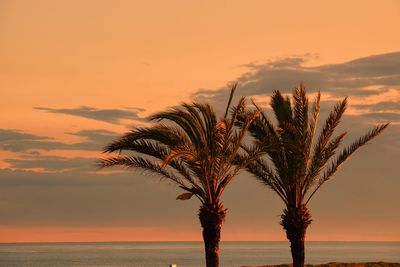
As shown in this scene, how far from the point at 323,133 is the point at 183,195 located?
817cm

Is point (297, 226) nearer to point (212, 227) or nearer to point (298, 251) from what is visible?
point (298, 251)

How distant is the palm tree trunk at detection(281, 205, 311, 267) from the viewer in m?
41.2

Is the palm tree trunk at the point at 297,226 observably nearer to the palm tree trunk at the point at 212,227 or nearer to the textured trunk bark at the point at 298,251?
the textured trunk bark at the point at 298,251

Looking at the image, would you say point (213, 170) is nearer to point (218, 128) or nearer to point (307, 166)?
point (218, 128)

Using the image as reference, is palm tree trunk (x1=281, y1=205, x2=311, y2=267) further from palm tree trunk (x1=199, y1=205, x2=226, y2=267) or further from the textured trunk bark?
palm tree trunk (x1=199, y1=205, x2=226, y2=267)

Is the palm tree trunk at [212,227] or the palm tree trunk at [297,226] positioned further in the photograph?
the palm tree trunk at [297,226]

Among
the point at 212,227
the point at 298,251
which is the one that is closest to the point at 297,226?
the point at 298,251

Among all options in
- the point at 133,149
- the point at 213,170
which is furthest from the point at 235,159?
the point at 133,149

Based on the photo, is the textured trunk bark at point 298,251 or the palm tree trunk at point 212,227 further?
→ the textured trunk bark at point 298,251

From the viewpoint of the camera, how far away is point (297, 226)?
4128 cm

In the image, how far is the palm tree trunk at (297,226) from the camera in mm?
41250

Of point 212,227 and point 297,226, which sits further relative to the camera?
point 297,226

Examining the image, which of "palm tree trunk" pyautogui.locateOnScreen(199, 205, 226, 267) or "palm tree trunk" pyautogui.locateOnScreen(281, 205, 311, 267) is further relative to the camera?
"palm tree trunk" pyautogui.locateOnScreen(281, 205, 311, 267)

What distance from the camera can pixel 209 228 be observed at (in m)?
37.4
